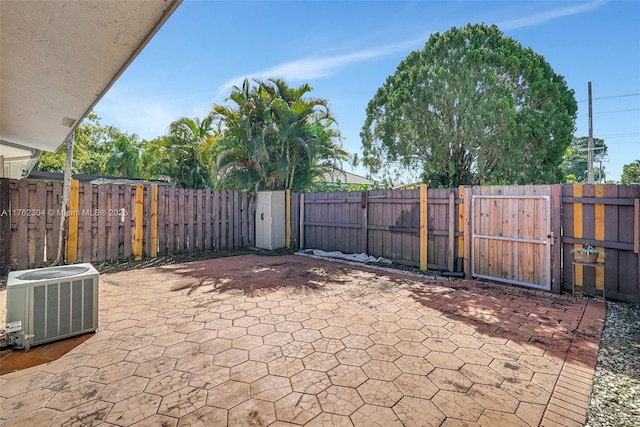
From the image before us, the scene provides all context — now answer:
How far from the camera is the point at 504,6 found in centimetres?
689

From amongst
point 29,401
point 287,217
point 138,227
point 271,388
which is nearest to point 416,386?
point 271,388

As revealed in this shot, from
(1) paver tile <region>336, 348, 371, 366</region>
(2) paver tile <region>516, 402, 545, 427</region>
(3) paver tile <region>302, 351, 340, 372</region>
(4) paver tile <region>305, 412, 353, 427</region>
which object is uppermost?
(1) paver tile <region>336, 348, 371, 366</region>

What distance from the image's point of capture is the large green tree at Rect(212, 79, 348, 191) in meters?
8.42

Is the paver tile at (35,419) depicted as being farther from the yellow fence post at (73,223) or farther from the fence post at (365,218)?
the fence post at (365,218)

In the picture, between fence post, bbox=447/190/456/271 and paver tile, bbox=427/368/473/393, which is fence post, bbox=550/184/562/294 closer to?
fence post, bbox=447/190/456/271

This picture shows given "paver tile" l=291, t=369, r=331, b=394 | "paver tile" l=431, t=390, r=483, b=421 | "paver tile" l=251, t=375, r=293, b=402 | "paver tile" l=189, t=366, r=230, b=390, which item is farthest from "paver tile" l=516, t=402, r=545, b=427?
"paver tile" l=189, t=366, r=230, b=390

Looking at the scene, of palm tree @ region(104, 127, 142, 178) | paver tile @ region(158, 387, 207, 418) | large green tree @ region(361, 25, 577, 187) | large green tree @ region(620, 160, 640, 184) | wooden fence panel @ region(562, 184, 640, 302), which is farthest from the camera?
large green tree @ region(620, 160, 640, 184)

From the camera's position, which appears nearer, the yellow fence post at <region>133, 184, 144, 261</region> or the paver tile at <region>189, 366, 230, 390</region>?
the paver tile at <region>189, 366, 230, 390</region>

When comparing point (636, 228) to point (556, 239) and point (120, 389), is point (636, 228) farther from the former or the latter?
point (120, 389)

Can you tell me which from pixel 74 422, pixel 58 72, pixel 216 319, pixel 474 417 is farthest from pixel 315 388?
pixel 58 72

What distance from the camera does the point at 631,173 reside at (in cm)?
3397

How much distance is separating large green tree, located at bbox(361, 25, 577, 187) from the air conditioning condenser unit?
8.53 m

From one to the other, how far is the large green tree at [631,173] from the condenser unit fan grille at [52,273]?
4739 centimetres

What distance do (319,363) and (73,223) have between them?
618 centimetres
